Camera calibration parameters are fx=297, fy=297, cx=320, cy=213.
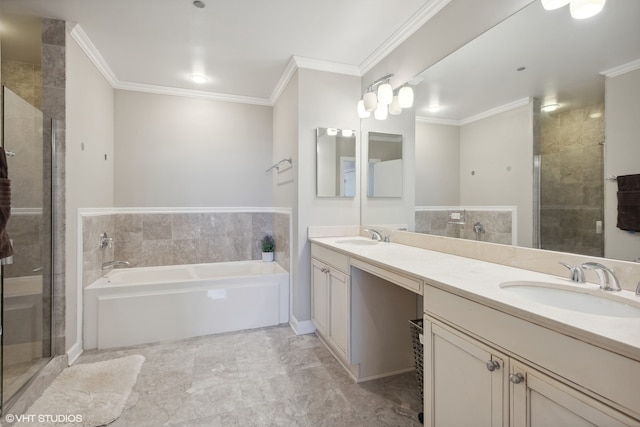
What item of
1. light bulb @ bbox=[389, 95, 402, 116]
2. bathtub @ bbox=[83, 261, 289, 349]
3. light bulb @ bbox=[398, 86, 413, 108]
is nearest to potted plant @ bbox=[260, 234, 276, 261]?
bathtub @ bbox=[83, 261, 289, 349]

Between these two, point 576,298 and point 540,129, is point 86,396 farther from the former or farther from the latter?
point 540,129

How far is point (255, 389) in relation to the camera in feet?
6.29

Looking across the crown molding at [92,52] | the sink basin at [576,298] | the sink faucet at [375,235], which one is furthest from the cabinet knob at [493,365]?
the crown molding at [92,52]

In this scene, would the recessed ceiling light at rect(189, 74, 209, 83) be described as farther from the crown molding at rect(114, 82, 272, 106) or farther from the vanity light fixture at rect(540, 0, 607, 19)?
the vanity light fixture at rect(540, 0, 607, 19)

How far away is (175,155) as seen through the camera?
343cm

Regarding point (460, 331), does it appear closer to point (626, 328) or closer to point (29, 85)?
point (626, 328)

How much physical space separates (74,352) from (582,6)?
3.70 m

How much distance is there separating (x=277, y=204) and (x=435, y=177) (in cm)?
194

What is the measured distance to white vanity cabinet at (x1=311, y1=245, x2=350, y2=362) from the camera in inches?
80.3

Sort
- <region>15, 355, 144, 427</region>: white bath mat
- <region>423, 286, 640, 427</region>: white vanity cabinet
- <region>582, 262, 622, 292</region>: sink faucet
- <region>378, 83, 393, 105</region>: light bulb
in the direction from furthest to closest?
<region>378, 83, 393, 105</region>: light bulb < <region>15, 355, 144, 427</region>: white bath mat < <region>582, 262, 622, 292</region>: sink faucet < <region>423, 286, 640, 427</region>: white vanity cabinet

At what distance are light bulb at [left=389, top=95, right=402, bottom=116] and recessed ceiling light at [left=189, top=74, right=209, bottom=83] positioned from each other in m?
1.96

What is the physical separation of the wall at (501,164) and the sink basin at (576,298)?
0.33 m

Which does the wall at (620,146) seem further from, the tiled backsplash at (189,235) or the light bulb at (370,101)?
the tiled backsplash at (189,235)

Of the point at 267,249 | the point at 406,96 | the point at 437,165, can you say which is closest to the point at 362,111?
the point at 406,96
